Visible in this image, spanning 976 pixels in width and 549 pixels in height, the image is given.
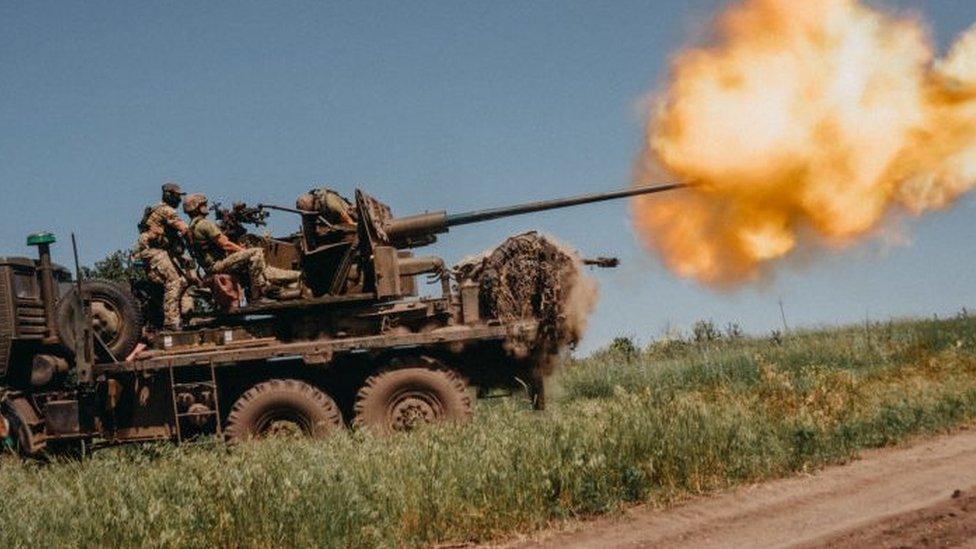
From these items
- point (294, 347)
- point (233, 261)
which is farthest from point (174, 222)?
point (294, 347)

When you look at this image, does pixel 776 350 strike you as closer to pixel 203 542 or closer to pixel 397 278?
pixel 397 278

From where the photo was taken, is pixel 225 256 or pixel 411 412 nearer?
pixel 411 412

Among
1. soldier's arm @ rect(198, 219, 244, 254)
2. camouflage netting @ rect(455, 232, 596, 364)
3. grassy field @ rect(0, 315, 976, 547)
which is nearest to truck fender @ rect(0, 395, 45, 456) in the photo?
grassy field @ rect(0, 315, 976, 547)

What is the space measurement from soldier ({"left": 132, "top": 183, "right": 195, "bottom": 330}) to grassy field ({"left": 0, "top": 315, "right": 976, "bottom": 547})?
2.10 m

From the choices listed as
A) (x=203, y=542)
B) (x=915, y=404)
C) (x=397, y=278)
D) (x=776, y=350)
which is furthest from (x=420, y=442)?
(x=776, y=350)

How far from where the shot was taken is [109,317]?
1232 cm

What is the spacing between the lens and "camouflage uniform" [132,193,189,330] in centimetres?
1259

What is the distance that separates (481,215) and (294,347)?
3.52m

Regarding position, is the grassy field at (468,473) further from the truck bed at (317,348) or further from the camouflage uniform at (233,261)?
the camouflage uniform at (233,261)

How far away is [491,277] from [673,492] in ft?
18.0

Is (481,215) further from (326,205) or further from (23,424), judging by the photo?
(23,424)

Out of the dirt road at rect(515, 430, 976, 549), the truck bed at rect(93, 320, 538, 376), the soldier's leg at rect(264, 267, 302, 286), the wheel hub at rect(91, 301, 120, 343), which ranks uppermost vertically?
the soldier's leg at rect(264, 267, 302, 286)

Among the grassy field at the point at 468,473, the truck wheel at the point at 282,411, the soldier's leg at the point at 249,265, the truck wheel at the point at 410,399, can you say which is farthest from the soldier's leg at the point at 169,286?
the truck wheel at the point at 410,399

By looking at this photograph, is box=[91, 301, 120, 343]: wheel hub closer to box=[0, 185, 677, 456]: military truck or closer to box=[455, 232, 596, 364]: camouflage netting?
box=[0, 185, 677, 456]: military truck
